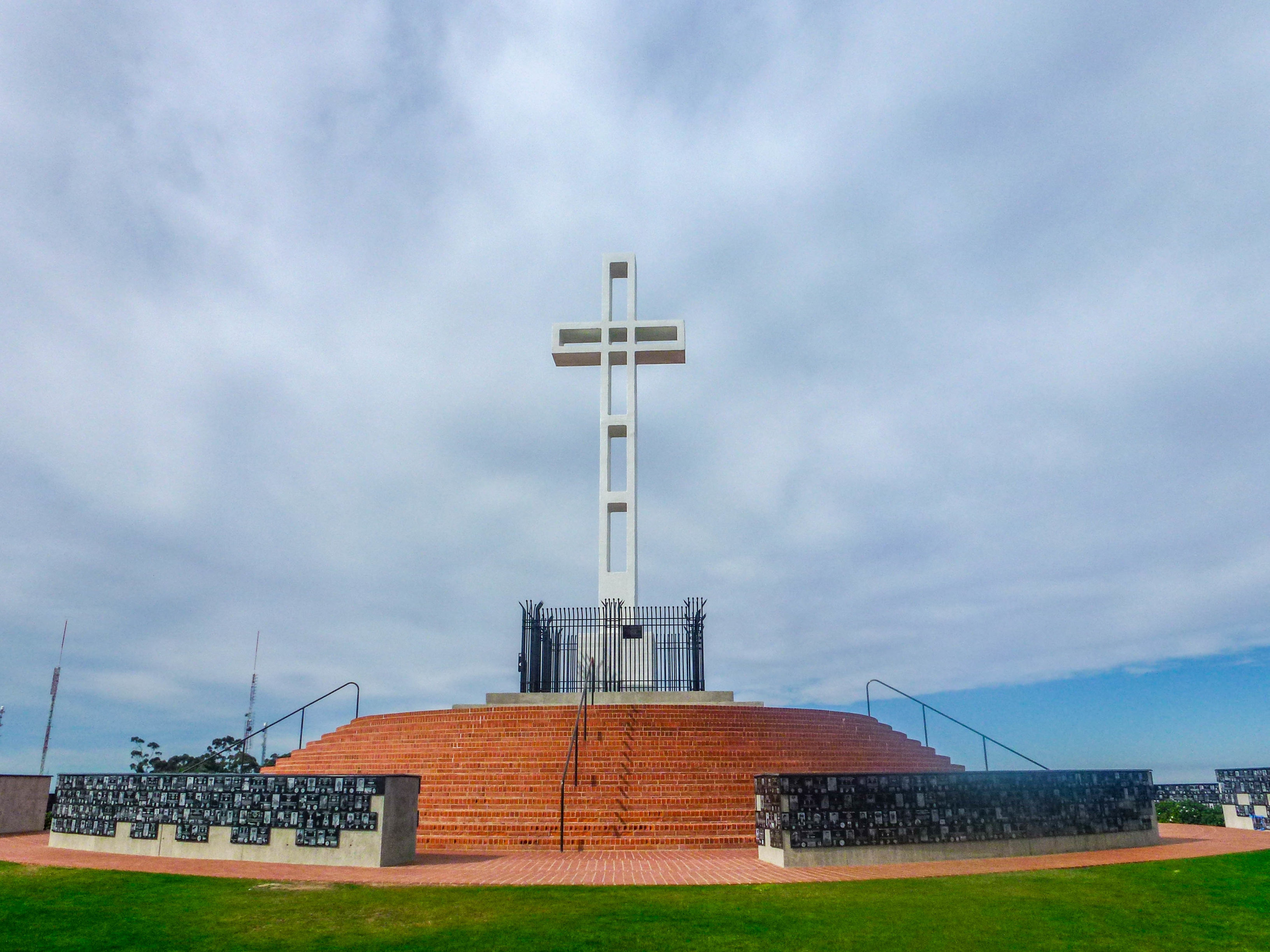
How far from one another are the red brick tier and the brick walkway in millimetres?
613

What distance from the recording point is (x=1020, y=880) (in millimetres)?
8312

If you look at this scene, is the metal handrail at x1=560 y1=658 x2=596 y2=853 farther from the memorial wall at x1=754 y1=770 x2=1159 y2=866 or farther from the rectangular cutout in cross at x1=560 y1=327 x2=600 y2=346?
the rectangular cutout in cross at x1=560 y1=327 x2=600 y2=346

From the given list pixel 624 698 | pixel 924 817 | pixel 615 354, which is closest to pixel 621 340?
pixel 615 354

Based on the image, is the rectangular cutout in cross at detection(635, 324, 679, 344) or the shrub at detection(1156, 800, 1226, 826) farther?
the rectangular cutout in cross at detection(635, 324, 679, 344)

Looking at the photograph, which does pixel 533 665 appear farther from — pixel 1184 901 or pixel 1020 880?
pixel 1184 901

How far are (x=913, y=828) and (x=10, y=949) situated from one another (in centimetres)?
842

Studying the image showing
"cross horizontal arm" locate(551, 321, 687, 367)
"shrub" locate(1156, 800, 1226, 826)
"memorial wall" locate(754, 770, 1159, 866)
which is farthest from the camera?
"cross horizontal arm" locate(551, 321, 687, 367)

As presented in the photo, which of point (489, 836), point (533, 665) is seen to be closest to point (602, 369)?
point (533, 665)

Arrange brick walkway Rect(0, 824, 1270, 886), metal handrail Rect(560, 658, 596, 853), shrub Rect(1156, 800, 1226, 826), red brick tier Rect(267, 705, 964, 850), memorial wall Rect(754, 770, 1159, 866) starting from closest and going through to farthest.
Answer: brick walkway Rect(0, 824, 1270, 886)
memorial wall Rect(754, 770, 1159, 866)
metal handrail Rect(560, 658, 596, 853)
red brick tier Rect(267, 705, 964, 850)
shrub Rect(1156, 800, 1226, 826)

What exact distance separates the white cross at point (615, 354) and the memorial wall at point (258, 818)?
32.7 ft

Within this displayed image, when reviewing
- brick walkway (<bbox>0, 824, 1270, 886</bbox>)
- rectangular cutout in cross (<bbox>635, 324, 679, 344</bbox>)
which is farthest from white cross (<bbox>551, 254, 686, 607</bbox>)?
brick walkway (<bbox>0, 824, 1270, 886</bbox>)

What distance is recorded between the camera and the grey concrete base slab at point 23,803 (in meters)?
13.4

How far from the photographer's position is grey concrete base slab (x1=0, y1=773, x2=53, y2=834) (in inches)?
529

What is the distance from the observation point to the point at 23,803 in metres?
13.7
